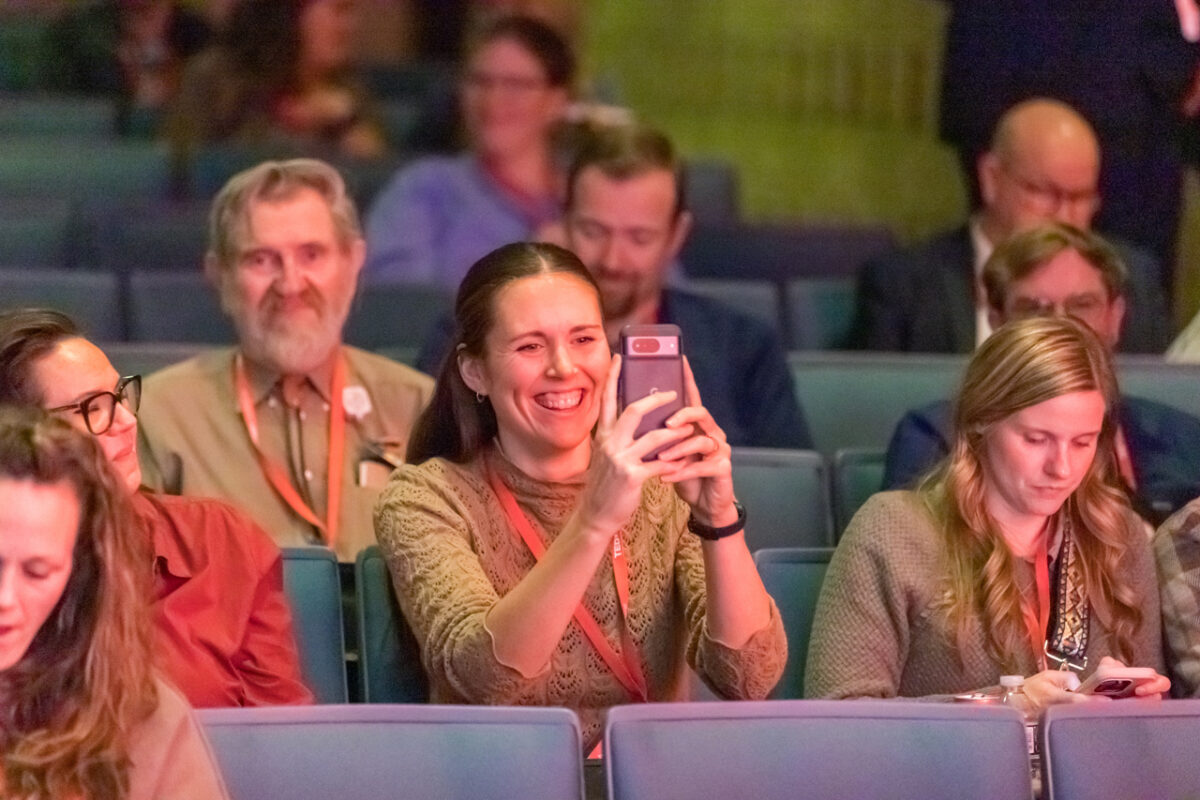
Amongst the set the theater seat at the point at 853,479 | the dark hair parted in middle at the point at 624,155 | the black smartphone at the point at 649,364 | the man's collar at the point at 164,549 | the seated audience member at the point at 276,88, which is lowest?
the theater seat at the point at 853,479

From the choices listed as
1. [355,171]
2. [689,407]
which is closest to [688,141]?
[355,171]

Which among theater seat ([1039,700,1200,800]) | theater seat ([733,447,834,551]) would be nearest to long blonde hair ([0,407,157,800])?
theater seat ([1039,700,1200,800])

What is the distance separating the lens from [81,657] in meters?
1.87

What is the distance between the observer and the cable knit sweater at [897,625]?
264 cm

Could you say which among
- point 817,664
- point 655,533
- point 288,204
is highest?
point 288,204

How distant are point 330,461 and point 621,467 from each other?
1.19 meters

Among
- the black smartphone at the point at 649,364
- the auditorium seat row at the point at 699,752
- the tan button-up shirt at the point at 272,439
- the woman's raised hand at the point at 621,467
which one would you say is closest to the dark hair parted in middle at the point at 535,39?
the tan button-up shirt at the point at 272,439

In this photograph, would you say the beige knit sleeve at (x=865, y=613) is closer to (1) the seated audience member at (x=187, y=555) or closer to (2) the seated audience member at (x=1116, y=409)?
(2) the seated audience member at (x=1116, y=409)

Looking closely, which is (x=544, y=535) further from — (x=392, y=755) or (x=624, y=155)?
(x=624, y=155)

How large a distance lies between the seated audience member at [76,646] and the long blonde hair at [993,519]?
47.9 inches

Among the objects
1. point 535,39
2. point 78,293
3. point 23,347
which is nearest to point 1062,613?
point 23,347

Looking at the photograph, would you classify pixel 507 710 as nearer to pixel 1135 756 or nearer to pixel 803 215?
pixel 1135 756

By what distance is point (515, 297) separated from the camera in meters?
2.59

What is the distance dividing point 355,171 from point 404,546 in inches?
156
